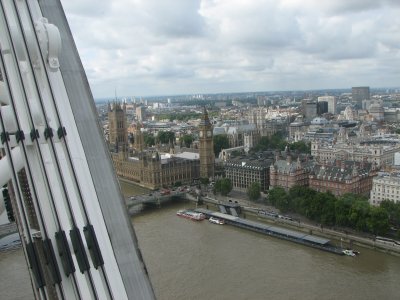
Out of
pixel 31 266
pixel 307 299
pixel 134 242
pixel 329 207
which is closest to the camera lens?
pixel 31 266

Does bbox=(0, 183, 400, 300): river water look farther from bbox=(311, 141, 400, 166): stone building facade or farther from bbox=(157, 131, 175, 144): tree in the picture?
bbox=(157, 131, 175, 144): tree

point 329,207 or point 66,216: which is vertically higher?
point 66,216

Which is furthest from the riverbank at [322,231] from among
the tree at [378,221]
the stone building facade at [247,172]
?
the stone building facade at [247,172]

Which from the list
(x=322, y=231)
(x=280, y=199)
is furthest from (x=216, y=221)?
(x=322, y=231)

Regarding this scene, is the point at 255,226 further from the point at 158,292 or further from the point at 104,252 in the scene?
the point at 104,252

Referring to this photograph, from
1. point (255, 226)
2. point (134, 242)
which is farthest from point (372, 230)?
point (134, 242)

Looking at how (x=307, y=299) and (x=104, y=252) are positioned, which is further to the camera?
(x=307, y=299)

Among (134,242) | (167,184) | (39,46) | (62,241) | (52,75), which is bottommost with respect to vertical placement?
(167,184)

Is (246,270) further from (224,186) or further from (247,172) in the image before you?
(247,172)
